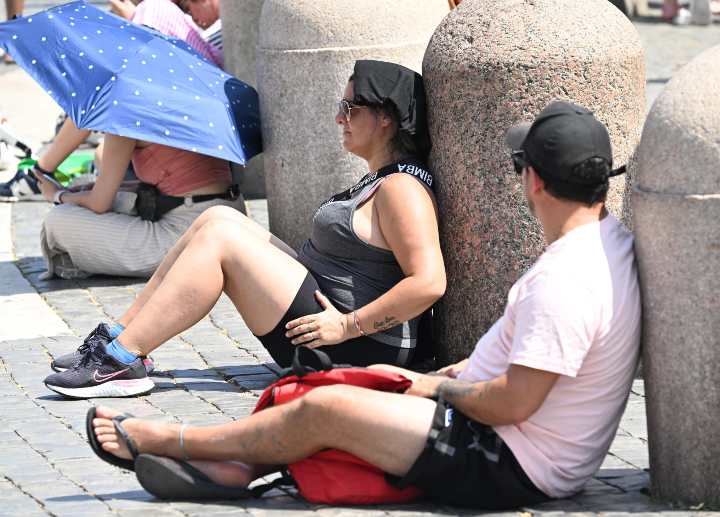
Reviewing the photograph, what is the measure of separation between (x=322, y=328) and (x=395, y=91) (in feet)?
2.94

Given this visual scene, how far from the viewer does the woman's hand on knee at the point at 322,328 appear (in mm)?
5180

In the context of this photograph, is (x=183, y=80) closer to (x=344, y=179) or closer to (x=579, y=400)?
(x=344, y=179)

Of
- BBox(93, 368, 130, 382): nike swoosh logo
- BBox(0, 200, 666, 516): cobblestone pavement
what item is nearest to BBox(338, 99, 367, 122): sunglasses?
BBox(0, 200, 666, 516): cobblestone pavement

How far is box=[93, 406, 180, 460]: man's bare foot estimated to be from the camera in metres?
4.19

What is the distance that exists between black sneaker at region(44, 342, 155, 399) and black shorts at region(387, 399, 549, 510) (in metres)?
1.79

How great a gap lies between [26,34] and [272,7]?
49.0 inches

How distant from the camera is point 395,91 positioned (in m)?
5.32

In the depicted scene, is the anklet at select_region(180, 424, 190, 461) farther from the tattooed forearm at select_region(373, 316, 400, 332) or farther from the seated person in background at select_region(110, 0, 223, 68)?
the seated person in background at select_region(110, 0, 223, 68)

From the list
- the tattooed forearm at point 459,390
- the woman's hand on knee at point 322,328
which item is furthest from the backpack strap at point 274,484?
the woman's hand on knee at point 322,328

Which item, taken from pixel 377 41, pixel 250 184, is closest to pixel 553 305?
pixel 377 41

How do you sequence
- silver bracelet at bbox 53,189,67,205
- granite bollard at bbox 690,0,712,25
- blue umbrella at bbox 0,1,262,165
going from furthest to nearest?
1. granite bollard at bbox 690,0,712,25
2. silver bracelet at bbox 53,189,67,205
3. blue umbrella at bbox 0,1,262,165

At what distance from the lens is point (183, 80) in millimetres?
7133

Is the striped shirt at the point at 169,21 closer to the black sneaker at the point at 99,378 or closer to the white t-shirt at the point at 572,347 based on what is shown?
the black sneaker at the point at 99,378

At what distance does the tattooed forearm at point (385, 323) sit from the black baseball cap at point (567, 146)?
51.6 inches
